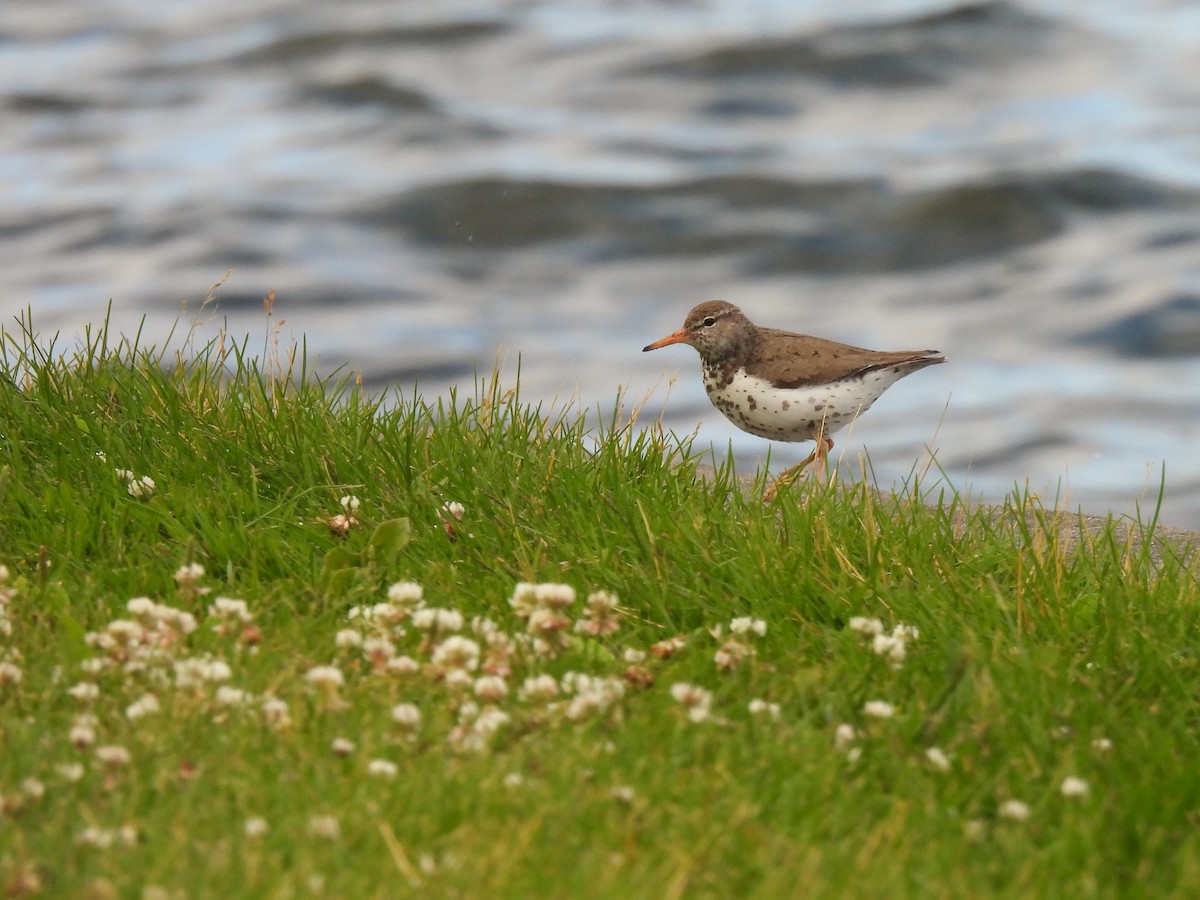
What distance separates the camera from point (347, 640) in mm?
5484

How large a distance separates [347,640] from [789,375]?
13.0ft

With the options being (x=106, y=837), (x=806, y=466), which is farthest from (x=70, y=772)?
(x=806, y=466)

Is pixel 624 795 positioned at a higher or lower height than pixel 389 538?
lower

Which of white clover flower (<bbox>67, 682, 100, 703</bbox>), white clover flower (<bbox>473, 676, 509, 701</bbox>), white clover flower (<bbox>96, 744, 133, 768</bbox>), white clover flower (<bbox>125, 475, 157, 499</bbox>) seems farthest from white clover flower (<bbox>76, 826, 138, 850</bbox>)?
white clover flower (<bbox>125, 475, 157, 499</bbox>)

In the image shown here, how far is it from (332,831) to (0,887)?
841 mm

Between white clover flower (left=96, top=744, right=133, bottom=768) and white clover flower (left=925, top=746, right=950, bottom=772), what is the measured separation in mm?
2427

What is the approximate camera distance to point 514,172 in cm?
2742

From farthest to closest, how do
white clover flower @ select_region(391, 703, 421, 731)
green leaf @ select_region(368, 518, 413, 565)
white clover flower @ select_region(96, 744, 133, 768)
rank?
green leaf @ select_region(368, 518, 413, 565) < white clover flower @ select_region(391, 703, 421, 731) < white clover flower @ select_region(96, 744, 133, 768)

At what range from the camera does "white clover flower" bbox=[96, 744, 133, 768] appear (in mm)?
4523

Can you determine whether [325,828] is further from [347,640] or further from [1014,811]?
[1014,811]

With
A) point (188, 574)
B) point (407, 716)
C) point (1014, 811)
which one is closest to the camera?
point (1014, 811)

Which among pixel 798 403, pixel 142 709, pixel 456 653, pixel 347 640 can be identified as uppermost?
pixel 798 403

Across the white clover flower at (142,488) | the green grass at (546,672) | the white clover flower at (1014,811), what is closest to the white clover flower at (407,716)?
the green grass at (546,672)

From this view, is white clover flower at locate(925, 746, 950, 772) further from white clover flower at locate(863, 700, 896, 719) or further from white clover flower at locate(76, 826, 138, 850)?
white clover flower at locate(76, 826, 138, 850)
